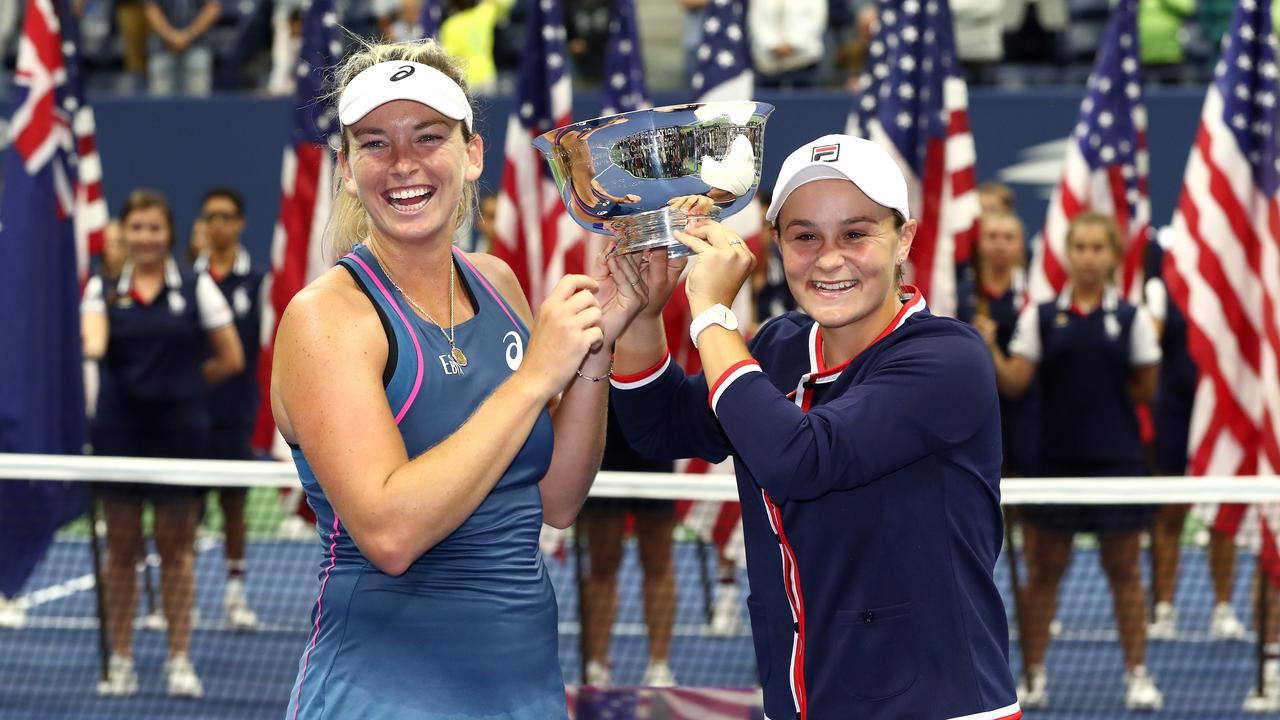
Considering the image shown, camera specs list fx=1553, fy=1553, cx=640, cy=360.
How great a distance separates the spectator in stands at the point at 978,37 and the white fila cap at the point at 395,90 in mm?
11121

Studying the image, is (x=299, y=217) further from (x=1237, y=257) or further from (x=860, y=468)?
(x=860, y=468)

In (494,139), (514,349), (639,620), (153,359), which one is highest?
(494,139)

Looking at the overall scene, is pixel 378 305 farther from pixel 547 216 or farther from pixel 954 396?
pixel 547 216

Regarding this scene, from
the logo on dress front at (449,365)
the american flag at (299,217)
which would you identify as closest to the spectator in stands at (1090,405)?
the american flag at (299,217)

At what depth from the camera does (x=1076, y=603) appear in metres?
9.51

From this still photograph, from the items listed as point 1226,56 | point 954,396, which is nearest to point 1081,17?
point 1226,56

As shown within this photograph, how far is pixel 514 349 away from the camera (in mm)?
3020

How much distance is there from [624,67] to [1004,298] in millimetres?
2452

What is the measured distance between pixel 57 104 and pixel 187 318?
127 centimetres

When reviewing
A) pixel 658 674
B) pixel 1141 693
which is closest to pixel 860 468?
pixel 658 674

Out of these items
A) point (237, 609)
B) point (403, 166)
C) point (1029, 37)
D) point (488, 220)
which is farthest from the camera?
point (1029, 37)

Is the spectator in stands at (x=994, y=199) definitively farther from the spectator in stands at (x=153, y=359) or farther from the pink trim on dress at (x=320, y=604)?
the pink trim on dress at (x=320, y=604)

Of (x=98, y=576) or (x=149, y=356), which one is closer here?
(x=98, y=576)

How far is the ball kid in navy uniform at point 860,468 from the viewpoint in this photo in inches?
109
